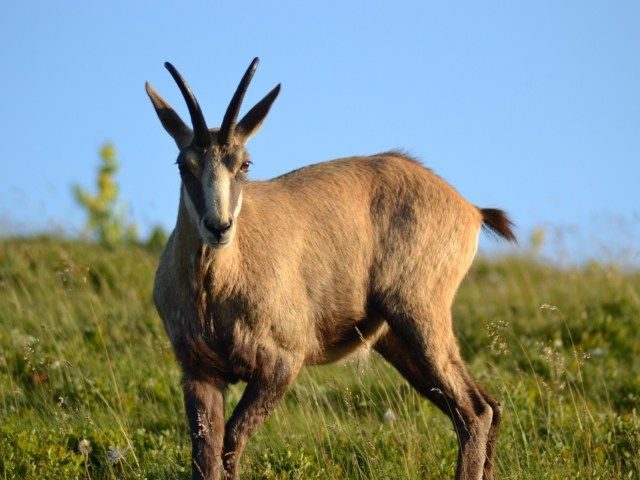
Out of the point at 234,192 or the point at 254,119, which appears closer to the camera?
the point at 234,192

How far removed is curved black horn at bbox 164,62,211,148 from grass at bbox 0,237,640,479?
1574 millimetres

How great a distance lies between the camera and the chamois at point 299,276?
19.9 ft

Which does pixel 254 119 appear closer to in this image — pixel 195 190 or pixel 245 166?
pixel 245 166

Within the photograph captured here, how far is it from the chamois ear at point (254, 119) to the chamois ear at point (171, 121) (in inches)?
11.3

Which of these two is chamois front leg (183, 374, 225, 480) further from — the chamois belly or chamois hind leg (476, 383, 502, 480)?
chamois hind leg (476, 383, 502, 480)

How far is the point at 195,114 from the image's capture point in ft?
19.7

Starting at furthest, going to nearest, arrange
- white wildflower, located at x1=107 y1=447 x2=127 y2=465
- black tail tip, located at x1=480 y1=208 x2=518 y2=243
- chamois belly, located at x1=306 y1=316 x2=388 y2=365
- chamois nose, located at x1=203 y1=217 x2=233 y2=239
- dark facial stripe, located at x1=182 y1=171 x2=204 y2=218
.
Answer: black tail tip, located at x1=480 y1=208 x2=518 y2=243 < chamois belly, located at x1=306 y1=316 x2=388 y2=365 < white wildflower, located at x1=107 y1=447 x2=127 y2=465 < dark facial stripe, located at x1=182 y1=171 x2=204 y2=218 < chamois nose, located at x1=203 y1=217 x2=233 y2=239

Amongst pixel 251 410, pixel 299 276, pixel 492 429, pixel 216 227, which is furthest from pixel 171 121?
pixel 492 429

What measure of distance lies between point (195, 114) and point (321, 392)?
276 centimetres

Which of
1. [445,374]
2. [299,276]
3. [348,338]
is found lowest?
[445,374]

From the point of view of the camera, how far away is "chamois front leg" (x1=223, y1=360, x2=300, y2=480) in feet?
19.8

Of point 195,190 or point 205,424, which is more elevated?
point 195,190

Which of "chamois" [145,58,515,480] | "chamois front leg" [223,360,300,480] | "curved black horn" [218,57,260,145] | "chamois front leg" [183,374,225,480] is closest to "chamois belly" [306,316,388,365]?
"chamois" [145,58,515,480]

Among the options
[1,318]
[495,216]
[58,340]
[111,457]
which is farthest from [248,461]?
[1,318]
